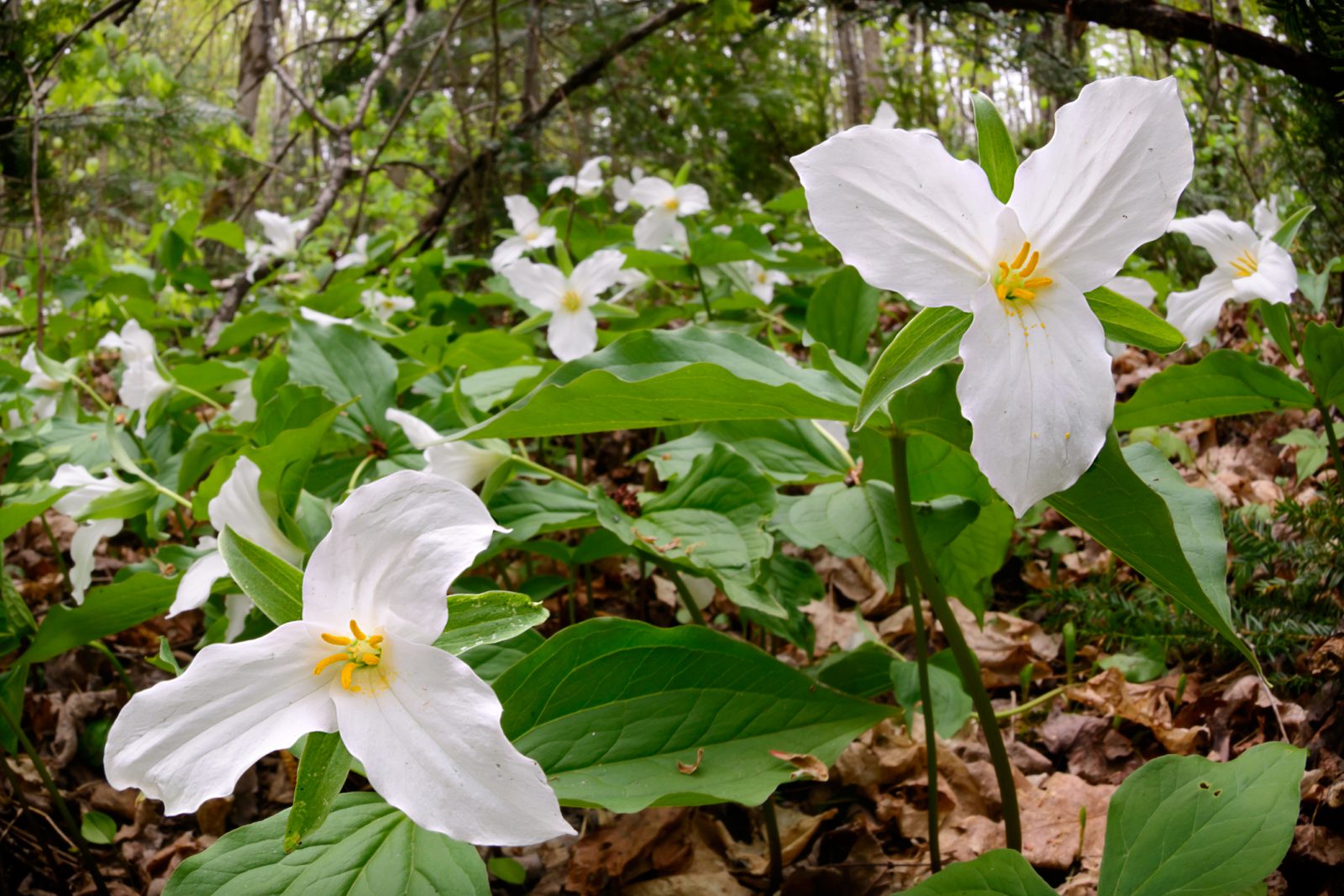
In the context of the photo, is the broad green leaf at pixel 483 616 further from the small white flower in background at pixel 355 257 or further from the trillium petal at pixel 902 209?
the small white flower in background at pixel 355 257

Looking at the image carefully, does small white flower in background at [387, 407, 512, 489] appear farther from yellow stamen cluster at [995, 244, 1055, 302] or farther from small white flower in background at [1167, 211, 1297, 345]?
small white flower in background at [1167, 211, 1297, 345]

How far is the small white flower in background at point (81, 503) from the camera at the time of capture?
1.36 metres

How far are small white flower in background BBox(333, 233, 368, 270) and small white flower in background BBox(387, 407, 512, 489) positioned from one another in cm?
230

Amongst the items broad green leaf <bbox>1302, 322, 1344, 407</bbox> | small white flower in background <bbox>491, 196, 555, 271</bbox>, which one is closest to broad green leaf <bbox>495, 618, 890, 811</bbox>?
broad green leaf <bbox>1302, 322, 1344, 407</bbox>

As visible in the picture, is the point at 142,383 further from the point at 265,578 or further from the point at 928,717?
the point at 928,717

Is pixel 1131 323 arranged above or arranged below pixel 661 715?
above

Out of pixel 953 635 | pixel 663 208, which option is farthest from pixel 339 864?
pixel 663 208

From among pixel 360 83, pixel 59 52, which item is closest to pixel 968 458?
pixel 59 52

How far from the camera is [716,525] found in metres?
1.21

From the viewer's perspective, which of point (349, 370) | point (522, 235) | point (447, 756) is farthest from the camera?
point (522, 235)

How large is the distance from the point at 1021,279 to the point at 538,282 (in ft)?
4.63

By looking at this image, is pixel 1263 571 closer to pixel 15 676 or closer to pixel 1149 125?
pixel 1149 125

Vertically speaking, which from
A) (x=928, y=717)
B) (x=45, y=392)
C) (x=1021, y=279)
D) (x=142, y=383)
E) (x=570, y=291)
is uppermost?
(x=1021, y=279)

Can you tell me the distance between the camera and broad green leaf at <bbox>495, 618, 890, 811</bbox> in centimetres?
88
